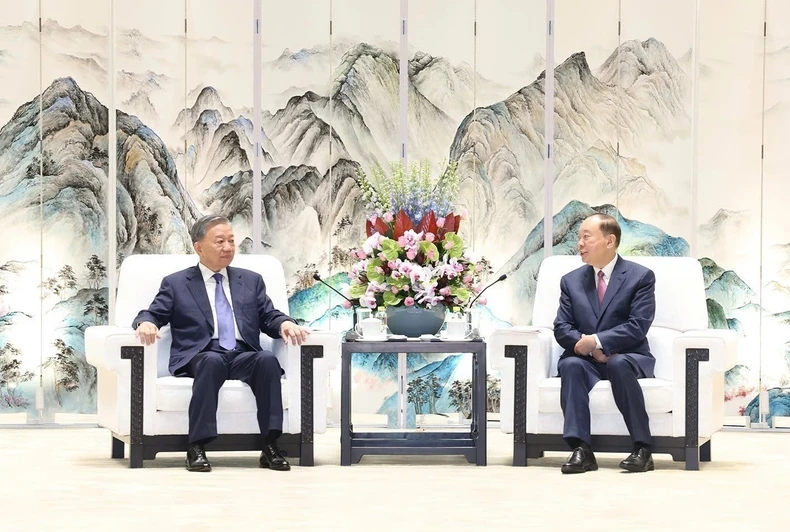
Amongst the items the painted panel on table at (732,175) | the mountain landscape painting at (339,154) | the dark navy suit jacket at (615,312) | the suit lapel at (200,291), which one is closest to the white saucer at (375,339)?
the suit lapel at (200,291)

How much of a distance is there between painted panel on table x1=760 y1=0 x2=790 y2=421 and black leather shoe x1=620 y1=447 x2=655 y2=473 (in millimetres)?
2144

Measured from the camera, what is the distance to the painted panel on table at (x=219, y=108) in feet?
22.6

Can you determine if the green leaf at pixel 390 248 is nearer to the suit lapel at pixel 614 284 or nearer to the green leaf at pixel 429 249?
the green leaf at pixel 429 249

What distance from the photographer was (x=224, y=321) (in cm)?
521

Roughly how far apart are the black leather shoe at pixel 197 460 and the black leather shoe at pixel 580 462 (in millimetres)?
1599

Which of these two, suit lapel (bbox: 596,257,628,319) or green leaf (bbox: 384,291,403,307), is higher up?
suit lapel (bbox: 596,257,628,319)

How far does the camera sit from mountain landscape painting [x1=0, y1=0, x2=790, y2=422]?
6.76 metres

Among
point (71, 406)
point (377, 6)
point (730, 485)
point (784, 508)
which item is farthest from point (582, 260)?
point (71, 406)

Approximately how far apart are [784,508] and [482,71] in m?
3.71

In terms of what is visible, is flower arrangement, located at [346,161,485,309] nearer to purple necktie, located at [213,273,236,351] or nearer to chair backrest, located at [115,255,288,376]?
chair backrest, located at [115,255,288,376]

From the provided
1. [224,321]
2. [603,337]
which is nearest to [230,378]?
[224,321]

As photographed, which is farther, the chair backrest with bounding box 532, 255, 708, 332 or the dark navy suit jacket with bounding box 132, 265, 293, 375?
the chair backrest with bounding box 532, 255, 708, 332

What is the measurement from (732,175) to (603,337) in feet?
7.33

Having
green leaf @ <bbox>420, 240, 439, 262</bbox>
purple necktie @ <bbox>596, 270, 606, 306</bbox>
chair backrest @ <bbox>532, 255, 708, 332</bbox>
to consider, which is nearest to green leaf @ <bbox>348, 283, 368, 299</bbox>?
green leaf @ <bbox>420, 240, 439, 262</bbox>
